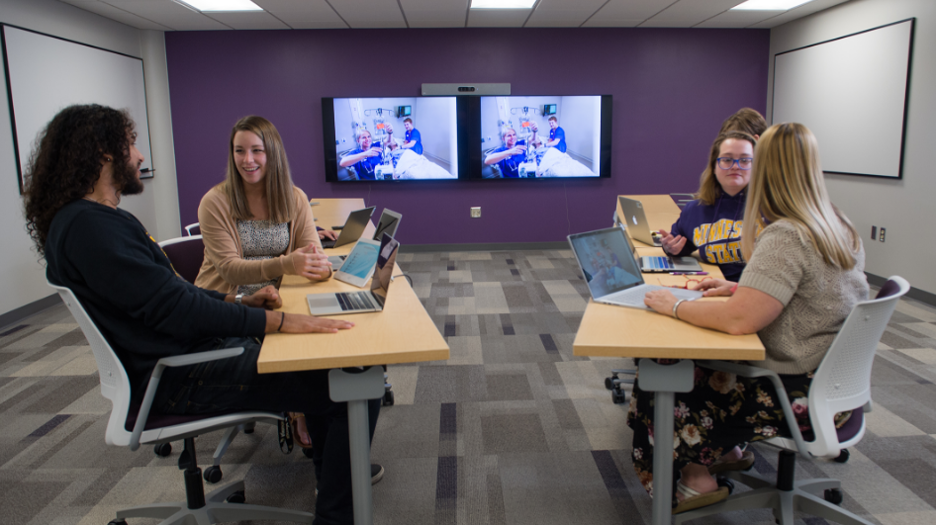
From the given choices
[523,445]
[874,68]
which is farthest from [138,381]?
[874,68]

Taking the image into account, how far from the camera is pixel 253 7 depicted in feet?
17.0

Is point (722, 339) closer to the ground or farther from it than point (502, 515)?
farther from it

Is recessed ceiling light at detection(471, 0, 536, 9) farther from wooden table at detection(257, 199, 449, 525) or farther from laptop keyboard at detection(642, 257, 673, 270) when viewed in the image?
wooden table at detection(257, 199, 449, 525)

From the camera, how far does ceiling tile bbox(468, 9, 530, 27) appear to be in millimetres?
5504

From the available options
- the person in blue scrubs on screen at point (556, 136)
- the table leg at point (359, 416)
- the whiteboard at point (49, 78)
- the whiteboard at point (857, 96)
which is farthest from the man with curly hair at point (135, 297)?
the person in blue scrubs on screen at point (556, 136)

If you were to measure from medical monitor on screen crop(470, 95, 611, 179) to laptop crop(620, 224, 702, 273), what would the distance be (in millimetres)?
3926

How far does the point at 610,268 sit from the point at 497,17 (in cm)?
443

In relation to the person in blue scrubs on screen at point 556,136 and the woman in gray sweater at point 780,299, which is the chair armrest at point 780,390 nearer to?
the woman in gray sweater at point 780,299

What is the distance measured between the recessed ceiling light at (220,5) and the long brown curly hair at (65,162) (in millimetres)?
3882

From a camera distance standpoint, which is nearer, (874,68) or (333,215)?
(333,215)

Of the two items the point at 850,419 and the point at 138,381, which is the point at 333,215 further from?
the point at 850,419

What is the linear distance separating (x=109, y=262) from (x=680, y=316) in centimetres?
148

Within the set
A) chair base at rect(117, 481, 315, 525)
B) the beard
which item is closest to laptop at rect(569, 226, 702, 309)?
chair base at rect(117, 481, 315, 525)

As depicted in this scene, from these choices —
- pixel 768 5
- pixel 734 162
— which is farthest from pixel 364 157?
pixel 734 162
